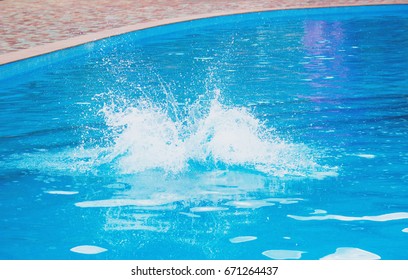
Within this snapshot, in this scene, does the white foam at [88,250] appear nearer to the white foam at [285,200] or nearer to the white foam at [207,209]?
the white foam at [207,209]

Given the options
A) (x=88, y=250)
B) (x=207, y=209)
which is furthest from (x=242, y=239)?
(x=88, y=250)

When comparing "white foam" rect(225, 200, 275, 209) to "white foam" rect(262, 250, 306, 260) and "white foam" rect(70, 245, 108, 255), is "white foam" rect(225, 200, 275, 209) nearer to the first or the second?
"white foam" rect(262, 250, 306, 260)

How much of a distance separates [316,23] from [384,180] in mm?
10195

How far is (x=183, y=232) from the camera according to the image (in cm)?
417

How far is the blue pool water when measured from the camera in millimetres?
4086

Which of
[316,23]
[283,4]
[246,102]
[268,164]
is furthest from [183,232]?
[283,4]

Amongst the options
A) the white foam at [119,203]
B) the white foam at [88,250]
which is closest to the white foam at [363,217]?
the white foam at [119,203]

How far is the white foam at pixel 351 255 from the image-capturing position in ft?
12.5

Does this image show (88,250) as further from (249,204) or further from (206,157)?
(206,157)

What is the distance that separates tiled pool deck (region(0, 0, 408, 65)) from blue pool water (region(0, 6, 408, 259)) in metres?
0.97

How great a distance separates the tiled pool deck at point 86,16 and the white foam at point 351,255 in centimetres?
628

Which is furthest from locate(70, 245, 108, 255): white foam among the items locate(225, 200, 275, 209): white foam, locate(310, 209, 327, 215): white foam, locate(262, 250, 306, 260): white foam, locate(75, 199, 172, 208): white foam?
locate(310, 209, 327, 215): white foam

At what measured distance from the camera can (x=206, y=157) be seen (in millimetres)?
5516

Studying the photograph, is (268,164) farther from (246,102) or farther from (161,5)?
(161,5)
